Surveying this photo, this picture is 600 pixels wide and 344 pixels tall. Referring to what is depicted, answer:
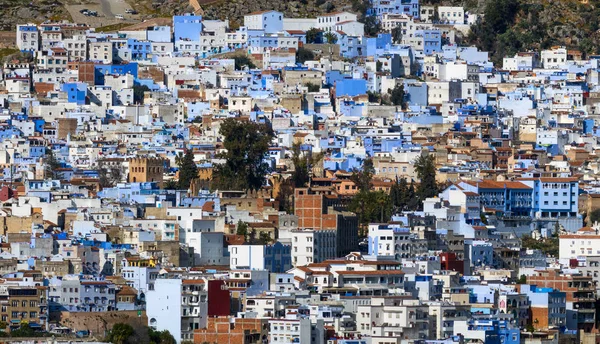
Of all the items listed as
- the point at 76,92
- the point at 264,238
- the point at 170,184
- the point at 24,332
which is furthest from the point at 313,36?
the point at 24,332

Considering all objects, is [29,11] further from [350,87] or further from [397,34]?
[350,87]

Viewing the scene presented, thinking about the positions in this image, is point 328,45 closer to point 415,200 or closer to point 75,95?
point 75,95

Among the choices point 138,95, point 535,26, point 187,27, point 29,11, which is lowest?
point 138,95

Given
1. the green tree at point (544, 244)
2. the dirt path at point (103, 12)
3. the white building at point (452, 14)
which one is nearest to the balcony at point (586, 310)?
the green tree at point (544, 244)

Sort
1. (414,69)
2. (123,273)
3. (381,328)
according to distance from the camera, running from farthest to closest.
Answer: (414,69) < (123,273) < (381,328)

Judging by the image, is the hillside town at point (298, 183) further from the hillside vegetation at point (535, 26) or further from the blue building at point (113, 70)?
the hillside vegetation at point (535, 26)

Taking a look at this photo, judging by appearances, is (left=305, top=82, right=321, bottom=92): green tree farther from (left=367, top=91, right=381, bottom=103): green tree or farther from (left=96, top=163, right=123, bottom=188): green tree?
(left=96, top=163, right=123, bottom=188): green tree

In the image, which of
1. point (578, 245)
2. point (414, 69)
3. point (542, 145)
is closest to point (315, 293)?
point (578, 245)
